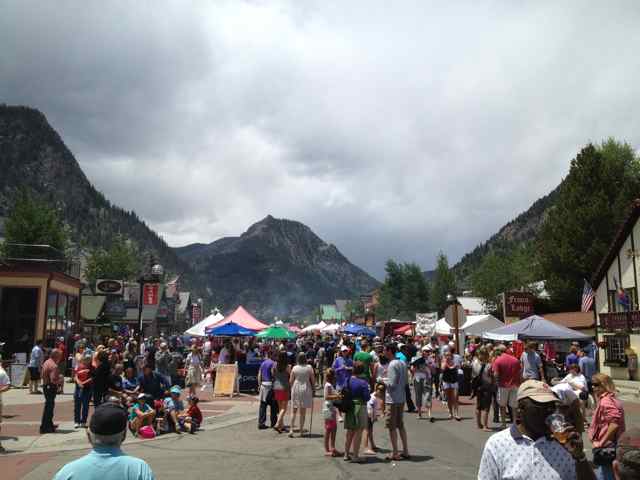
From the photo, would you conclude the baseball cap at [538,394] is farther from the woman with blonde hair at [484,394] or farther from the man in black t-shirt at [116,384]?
the man in black t-shirt at [116,384]

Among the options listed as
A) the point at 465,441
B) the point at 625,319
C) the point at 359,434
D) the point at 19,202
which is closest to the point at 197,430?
the point at 359,434

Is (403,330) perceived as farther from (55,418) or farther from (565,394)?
(565,394)

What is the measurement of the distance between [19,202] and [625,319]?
5205 centimetres

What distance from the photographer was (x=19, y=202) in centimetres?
5181

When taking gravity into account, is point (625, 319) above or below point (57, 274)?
below

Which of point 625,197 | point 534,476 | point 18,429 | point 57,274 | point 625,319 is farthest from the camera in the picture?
point 625,197

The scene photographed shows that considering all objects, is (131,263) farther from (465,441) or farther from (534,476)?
(534,476)

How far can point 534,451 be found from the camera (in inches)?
118

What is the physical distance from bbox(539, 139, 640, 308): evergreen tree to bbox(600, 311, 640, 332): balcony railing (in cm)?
1635

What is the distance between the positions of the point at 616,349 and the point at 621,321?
64.2 inches

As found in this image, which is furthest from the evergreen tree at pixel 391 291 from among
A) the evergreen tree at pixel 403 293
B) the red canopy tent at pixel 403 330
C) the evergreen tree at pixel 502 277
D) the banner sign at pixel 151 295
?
the banner sign at pixel 151 295

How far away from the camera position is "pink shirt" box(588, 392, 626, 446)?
576 cm

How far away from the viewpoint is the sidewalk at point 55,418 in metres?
10.6

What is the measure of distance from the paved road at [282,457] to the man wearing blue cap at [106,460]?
17.7 ft
